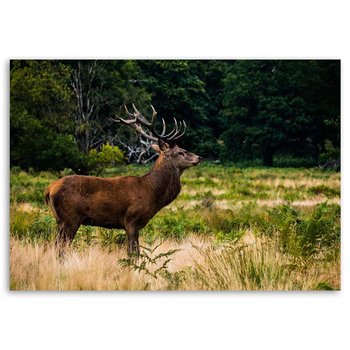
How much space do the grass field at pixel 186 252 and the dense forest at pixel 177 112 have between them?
0.26m

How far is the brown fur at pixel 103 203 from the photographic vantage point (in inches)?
416

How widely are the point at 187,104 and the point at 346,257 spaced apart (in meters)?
2.29

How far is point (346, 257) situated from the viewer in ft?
34.9

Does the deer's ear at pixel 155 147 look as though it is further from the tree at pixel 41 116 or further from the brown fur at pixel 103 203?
the tree at pixel 41 116

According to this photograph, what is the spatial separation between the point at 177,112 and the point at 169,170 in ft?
2.75

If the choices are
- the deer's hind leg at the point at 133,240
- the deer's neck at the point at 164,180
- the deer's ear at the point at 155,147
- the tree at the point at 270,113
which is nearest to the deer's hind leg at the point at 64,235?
the deer's hind leg at the point at 133,240

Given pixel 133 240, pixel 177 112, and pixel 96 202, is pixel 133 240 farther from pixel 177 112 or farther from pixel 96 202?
pixel 177 112

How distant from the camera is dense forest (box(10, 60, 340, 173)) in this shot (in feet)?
36.4

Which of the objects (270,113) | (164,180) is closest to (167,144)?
(164,180)

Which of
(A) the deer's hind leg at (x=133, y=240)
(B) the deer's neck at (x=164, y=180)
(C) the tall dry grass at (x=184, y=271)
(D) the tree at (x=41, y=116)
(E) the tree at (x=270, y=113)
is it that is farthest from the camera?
(E) the tree at (x=270, y=113)

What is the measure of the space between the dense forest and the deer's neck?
1.28 ft

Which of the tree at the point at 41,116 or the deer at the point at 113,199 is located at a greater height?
the tree at the point at 41,116
